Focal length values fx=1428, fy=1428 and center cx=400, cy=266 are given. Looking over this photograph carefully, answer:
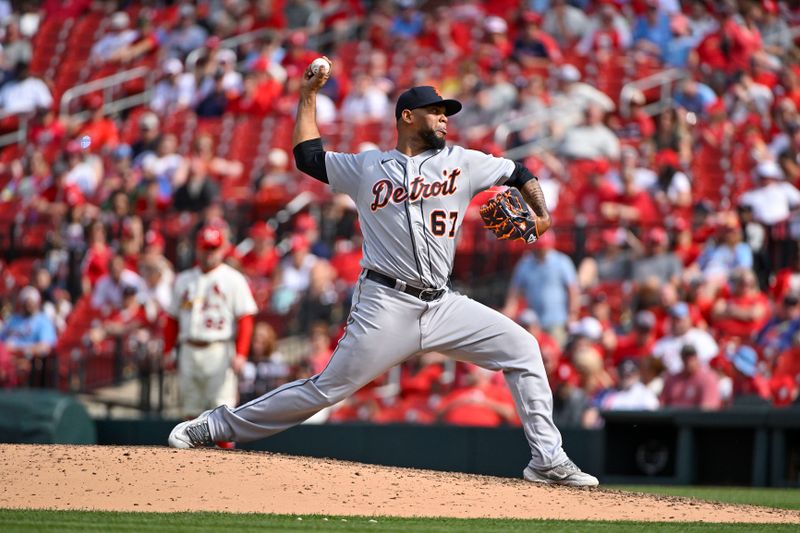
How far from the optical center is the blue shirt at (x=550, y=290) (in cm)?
1228

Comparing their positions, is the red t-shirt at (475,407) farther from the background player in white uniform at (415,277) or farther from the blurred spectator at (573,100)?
the blurred spectator at (573,100)

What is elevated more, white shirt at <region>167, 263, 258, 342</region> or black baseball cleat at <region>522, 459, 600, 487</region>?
white shirt at <region>167, 263, 258, 342</region>

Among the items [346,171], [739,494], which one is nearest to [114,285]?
[739,494]

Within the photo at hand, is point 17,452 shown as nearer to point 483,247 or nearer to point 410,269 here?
point 410,269

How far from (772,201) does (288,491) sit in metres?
7.85

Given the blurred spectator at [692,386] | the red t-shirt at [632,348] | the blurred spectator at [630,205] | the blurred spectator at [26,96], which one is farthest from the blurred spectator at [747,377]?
the blurred spectator at [26,96]

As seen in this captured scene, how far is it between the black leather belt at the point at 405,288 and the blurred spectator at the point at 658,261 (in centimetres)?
614

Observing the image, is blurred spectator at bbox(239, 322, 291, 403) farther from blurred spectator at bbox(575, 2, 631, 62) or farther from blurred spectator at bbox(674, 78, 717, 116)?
blurred spectator at bbox(575, 2, 631, 62)

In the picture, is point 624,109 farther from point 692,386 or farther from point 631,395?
point 692,386

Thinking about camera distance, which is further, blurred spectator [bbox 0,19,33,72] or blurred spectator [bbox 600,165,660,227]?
blurred spectator [bbox 0,19,33,72]

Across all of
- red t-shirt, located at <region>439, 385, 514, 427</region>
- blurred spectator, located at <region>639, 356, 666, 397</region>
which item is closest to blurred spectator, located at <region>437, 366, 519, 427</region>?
red t-shirt, located at <region>439, 385, 514, 427</region>

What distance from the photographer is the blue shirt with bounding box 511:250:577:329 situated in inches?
484

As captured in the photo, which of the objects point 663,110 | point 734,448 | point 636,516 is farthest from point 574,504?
point 663,110

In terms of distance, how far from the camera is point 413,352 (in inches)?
259
